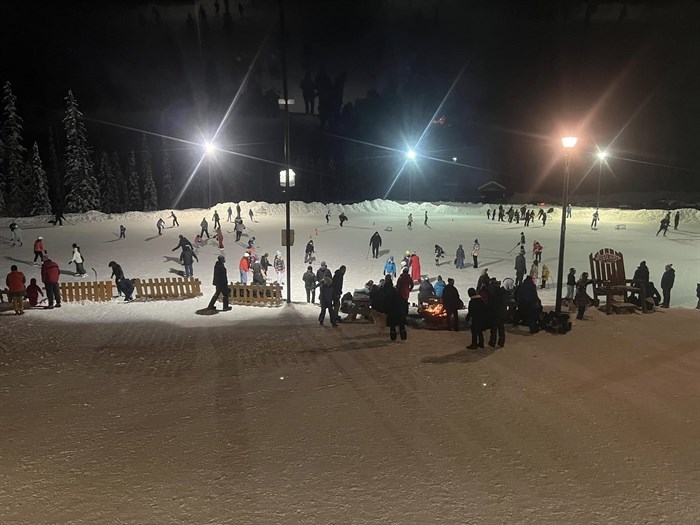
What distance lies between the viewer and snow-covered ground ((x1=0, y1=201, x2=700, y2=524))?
4367mm

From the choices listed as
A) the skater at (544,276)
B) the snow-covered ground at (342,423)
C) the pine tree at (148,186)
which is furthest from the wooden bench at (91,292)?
the pine tree at (148,186)

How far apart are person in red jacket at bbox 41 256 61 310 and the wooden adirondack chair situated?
1552 centimetres

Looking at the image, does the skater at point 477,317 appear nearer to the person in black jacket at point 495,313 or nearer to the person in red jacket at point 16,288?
the person in black jacket at point 495,313

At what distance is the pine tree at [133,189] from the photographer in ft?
229

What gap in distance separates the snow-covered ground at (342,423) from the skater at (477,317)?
296mm

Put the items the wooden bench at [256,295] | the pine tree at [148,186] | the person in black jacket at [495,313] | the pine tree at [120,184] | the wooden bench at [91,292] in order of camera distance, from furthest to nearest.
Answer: the pine tree at [148,186] → the pine tree at [120,184] → the wooden bench at [256,295] → the wooden bench at [91,292] → the person in black jacket at [495,313]

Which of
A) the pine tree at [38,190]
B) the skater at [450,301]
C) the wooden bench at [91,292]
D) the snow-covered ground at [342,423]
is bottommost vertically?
the snow-covered ground at [342,423]

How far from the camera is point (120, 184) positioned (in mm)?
69562

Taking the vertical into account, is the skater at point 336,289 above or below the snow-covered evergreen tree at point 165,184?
below

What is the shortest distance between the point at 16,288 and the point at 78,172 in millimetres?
46711

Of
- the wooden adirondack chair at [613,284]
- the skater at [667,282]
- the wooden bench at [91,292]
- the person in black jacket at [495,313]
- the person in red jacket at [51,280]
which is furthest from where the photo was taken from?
the wooden bench at [91,292]

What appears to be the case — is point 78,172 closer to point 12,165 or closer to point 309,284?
point 12,165

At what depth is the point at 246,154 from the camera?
372 ft

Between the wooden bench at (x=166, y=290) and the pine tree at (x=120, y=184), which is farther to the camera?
the pine tree at (x=120, y=184)
